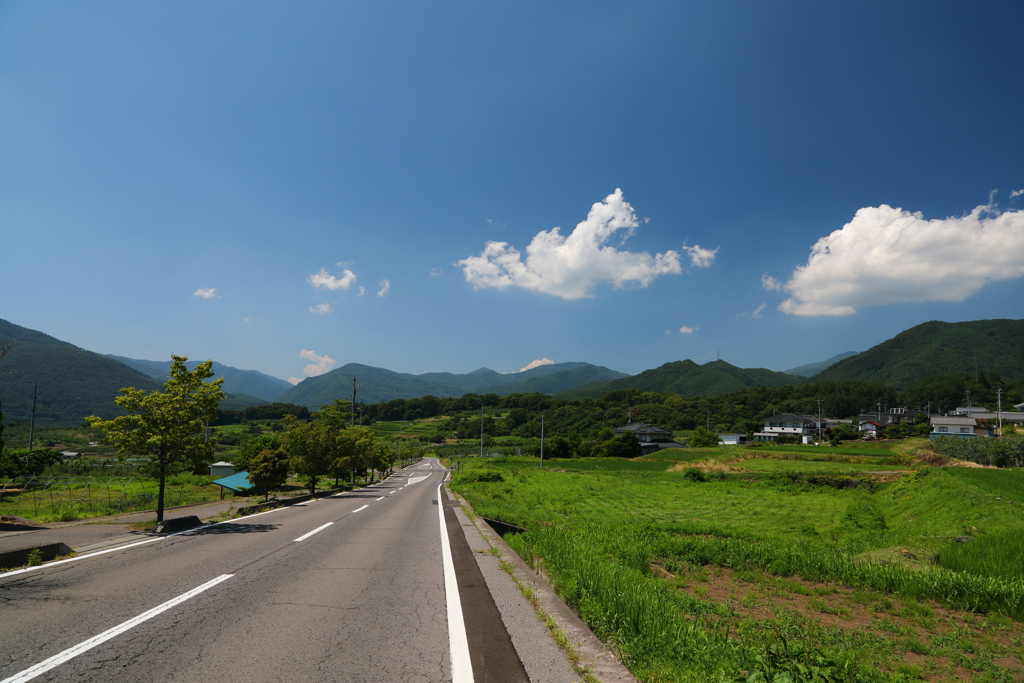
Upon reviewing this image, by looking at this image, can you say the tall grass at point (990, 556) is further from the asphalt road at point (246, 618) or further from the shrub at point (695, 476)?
the shrub at point (695, 476)

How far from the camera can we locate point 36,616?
576cm

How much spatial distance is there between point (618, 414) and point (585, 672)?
153641 millimetres

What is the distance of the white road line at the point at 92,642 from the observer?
4117mm

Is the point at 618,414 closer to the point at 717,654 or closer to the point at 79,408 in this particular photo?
the point at 717,654

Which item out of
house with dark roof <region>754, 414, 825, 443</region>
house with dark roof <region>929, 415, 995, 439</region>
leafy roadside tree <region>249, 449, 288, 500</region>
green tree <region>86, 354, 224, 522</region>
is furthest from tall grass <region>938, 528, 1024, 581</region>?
house with dark roof <region>754, 414, 825, 443</region>

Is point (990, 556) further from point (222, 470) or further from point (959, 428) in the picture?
point (959, 428)

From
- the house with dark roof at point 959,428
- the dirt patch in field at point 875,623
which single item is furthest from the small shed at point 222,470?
the house with dark roof at point 959,428

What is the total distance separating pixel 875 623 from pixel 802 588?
1915mm

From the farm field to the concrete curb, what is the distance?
0.14 metres

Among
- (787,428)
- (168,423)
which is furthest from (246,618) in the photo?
(787,428)

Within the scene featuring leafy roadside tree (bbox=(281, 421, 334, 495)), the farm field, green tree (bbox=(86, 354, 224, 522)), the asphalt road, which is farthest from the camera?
leafy roadside tree (bbox=(281, 421, 334, 495))

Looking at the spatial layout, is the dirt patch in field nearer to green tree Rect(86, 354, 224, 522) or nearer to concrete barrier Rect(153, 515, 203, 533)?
concrete barrier Rect(153, 515, 203, 533)

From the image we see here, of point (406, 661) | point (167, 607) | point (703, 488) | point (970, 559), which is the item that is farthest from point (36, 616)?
point (703, 488)

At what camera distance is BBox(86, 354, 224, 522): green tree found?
14.7 m
